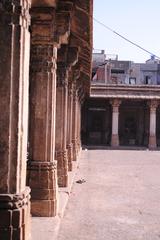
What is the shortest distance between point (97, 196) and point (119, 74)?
35034 mm

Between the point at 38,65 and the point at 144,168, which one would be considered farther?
the point at 144,168

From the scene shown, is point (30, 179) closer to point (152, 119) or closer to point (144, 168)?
point (144, 168)

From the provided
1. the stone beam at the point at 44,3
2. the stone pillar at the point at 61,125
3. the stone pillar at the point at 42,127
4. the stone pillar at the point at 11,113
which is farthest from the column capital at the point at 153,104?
the stone pillar at the point at 11,113

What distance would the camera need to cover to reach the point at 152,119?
2720 centimetres

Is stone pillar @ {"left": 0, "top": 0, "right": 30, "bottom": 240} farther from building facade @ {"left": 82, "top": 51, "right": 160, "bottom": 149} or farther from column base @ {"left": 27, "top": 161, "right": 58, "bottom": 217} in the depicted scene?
building facade @ {"left": 82, "top": 51, "right": 160, "bottom": 149}

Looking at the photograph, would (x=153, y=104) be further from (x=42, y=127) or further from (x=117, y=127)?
(x=42, y=127)

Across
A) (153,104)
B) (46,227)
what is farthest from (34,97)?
(153,104)

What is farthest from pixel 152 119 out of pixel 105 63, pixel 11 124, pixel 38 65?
pixel 11 124

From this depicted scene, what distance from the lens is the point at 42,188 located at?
22.6 ft

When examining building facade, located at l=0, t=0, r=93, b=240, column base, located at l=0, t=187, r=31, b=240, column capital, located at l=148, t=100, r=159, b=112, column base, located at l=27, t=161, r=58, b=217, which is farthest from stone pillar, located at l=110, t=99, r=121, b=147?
column base, located at l=0, t=187, r=31, b=240

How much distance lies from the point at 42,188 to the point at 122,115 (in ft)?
82.7

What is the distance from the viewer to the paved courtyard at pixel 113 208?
6262 mm

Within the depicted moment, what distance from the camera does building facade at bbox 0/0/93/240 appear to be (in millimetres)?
4207

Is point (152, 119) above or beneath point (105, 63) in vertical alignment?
beneath
